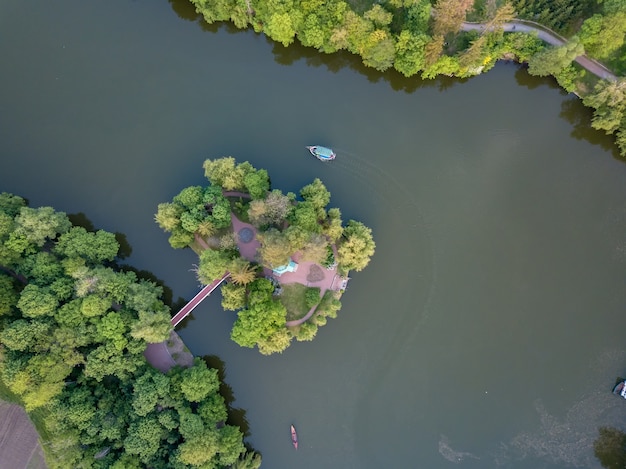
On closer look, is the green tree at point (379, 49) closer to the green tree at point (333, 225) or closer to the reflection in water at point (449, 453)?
the green tree at point (333, 225)

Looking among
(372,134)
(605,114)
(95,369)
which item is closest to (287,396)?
(95,369)

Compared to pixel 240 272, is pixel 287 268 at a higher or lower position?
higher

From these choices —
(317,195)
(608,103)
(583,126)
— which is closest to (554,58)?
(608,103)

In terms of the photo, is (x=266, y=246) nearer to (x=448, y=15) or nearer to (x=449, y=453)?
(x=448, y=15)

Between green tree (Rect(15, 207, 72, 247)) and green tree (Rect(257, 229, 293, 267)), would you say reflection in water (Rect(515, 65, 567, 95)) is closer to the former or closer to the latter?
green tree (Rect(257, 229, 293, 267))

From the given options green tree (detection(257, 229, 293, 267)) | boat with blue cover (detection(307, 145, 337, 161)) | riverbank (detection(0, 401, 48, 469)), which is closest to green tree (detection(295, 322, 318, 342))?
green tree (detection(257, 229, 293, 267))

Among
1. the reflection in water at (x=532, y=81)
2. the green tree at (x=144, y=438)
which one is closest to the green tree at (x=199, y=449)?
the green tree at (x=144, y=438)
